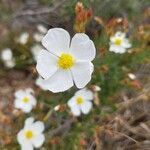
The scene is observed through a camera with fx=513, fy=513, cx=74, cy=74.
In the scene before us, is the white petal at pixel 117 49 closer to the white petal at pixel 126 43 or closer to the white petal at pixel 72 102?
the white petal at pixel 126 43

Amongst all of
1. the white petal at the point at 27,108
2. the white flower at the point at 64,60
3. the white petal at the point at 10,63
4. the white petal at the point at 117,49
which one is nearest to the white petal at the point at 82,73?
the white flower at the point at 64,60

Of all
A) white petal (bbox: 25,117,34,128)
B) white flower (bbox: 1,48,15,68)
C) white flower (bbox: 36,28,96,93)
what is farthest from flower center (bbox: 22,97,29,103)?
white flower (bbox: 36,28,96,93)

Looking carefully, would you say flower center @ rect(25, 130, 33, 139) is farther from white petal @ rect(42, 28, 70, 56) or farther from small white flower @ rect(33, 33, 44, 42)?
small white flower @ rect(33, 33, 44, 42)

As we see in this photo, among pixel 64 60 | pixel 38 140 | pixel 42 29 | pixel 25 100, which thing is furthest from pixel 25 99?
pixel 64 60

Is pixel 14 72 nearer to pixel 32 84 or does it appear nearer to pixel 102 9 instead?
pixel 32 84

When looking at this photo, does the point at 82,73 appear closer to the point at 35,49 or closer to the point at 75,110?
the point at 75,110

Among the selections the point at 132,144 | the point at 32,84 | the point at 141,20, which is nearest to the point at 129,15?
the point at 141,20
